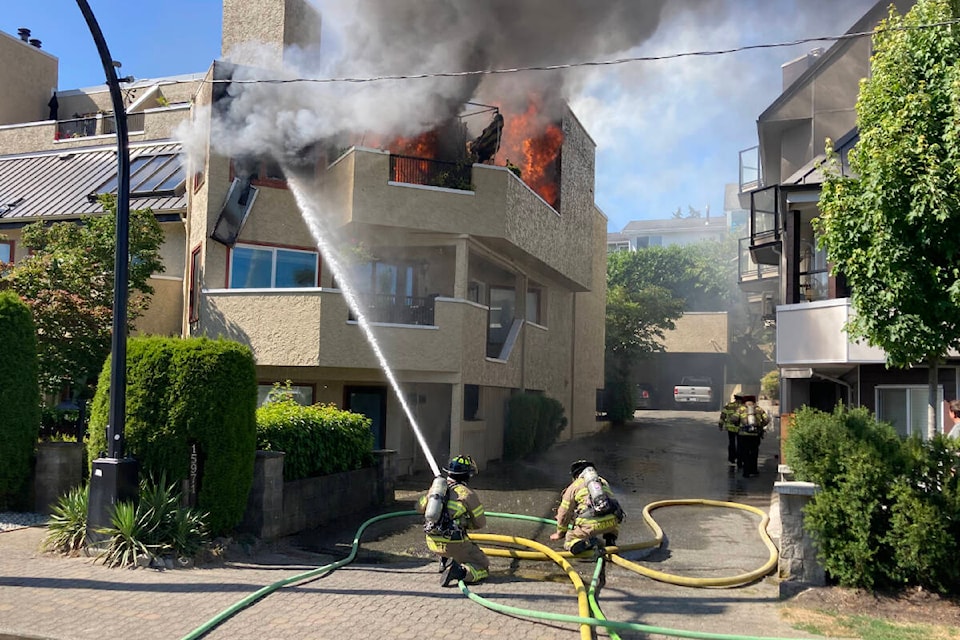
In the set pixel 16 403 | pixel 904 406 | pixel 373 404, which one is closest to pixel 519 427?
pixel 373 404

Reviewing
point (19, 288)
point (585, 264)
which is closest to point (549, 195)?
point (585, 264)

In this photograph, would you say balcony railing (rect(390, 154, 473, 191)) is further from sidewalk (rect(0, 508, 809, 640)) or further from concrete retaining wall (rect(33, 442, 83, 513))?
sidewalk (rect(0, 508, 809, 640))

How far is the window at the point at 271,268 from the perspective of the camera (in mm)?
16453

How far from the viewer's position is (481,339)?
17.1 meters

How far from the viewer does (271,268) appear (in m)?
16.7

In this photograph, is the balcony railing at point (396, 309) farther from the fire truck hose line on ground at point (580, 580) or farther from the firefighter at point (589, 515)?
the firefighter at point (589, 515)

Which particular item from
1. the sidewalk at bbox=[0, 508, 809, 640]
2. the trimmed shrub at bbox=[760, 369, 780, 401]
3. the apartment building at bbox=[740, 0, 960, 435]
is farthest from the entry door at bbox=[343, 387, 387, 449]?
the trimmed shrub at bbox=[760, 369, 780, 401]

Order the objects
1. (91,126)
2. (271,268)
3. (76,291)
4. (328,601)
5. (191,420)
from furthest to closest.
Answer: (91,126) → (271,268) → (76,291) → (191,420) → (328,601)

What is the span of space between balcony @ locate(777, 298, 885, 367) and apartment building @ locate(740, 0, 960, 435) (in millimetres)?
18

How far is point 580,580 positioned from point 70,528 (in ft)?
17.2

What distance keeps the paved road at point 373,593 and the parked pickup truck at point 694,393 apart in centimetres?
3007

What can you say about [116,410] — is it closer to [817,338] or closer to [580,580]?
[580,580]

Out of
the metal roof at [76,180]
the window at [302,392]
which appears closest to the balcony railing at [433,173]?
the window at [302,392]

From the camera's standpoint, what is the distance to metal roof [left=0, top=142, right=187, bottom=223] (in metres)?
19.1
